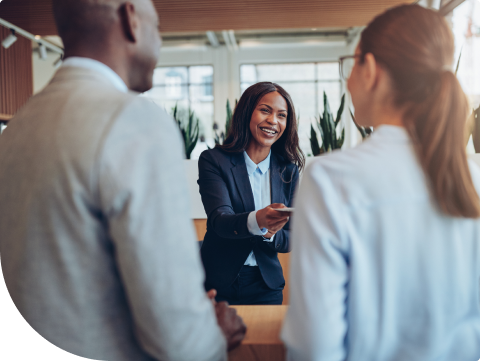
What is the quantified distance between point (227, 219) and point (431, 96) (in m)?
1.02

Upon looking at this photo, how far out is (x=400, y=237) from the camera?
66 centimetres

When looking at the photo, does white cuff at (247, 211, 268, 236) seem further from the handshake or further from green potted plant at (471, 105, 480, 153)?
green potted plant at (471, 105, 480, 153)

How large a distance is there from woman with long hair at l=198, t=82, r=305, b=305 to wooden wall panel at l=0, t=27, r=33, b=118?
500 centimetres

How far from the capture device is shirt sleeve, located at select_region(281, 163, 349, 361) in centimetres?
66

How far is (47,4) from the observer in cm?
362

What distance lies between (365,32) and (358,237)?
0.45 meters

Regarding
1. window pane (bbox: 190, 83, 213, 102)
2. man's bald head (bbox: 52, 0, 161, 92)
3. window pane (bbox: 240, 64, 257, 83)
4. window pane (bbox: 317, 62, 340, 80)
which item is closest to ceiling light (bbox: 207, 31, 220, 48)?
window pane (bbox: 240, 64, 257, 83)

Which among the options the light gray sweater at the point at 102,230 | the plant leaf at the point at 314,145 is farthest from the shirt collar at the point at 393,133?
the plant leaf at the point at 314,145

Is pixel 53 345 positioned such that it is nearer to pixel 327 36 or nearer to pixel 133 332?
pixel 133 332

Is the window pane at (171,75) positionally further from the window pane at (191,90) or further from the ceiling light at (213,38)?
the ceiling light at (213,38)

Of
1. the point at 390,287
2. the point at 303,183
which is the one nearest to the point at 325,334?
the point at 390,287

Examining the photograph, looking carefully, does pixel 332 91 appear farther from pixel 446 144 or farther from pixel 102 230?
pixel 102 230

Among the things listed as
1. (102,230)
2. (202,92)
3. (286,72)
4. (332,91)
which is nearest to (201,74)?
(202,92)

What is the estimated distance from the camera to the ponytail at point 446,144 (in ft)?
2.21
